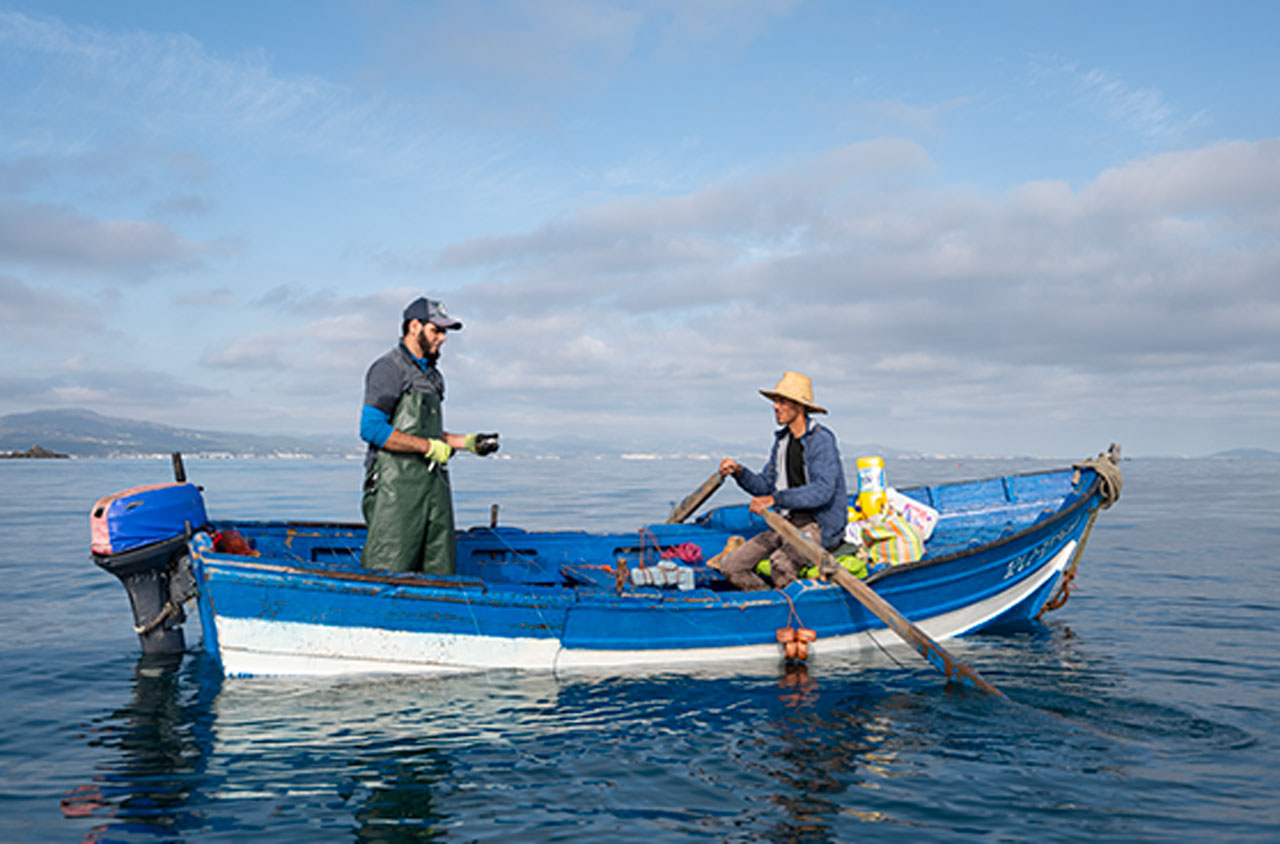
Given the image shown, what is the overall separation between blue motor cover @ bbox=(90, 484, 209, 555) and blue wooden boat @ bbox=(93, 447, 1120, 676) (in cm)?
2

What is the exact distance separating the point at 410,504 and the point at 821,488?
4391mm

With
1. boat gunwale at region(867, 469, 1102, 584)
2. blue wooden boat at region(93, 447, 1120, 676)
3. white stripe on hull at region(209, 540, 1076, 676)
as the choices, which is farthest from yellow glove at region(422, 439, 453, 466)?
boat gunwale at region(867, 469, 1102, 584)

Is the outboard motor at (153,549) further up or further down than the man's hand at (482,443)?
further down

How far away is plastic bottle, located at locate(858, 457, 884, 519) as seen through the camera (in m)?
10.1

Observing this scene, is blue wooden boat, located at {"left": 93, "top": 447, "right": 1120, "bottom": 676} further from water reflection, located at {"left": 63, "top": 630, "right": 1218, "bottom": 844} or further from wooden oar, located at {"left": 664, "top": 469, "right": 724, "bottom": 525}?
wooden oar, located at {"left": 664, "top": 469, "right": 724, "bottom": 525}

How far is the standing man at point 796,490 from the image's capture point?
8602 mm

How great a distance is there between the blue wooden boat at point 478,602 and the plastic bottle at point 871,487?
1.39 metres

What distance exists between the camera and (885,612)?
773cm

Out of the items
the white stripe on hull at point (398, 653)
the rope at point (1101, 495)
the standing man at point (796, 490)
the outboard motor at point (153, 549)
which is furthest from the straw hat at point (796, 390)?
the outboard motor at point (153, 549)

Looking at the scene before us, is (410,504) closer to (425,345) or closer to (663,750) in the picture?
(425,345)

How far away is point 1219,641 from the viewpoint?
9.75 m

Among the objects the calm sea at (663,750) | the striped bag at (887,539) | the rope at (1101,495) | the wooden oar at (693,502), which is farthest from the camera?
the wooden oar at (693,502)

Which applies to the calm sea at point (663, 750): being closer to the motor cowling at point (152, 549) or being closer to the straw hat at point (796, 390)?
the motor cowling at point (152, 549)

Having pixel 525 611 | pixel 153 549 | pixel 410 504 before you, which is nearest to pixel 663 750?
pixel 525 611
